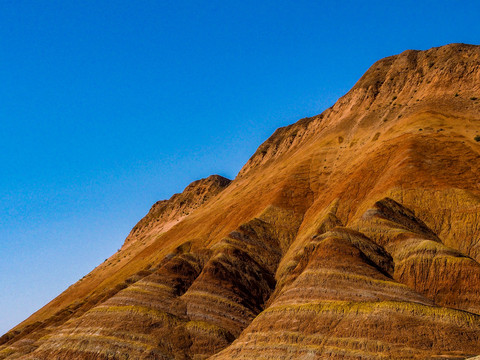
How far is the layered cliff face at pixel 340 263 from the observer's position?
56500 millimetres

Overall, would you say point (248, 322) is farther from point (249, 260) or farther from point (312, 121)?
point (312, 121)

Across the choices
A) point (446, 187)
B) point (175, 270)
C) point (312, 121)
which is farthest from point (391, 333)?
Result: point (312, 121)

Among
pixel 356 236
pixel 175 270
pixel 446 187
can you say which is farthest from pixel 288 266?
pixel 446 187

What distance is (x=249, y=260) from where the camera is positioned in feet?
281

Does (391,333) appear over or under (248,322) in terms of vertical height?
under

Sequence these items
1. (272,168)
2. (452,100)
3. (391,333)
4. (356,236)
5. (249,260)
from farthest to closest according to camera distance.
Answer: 1. (272,168)
2. (452,100)
3. (249,260)
4. (356,236)
5. (391,333)

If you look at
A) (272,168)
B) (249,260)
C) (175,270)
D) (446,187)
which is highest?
(272,168)

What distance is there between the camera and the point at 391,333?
53.4 metres

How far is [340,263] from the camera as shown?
68250 mm

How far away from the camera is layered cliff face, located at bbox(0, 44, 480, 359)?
185 ft

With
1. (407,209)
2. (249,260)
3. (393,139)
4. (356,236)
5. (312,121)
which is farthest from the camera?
Answer: (312,121)

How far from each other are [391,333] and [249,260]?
1378 inches

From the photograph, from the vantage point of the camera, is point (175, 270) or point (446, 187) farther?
point (175, 270)

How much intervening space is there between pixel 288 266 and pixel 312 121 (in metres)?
84.3
